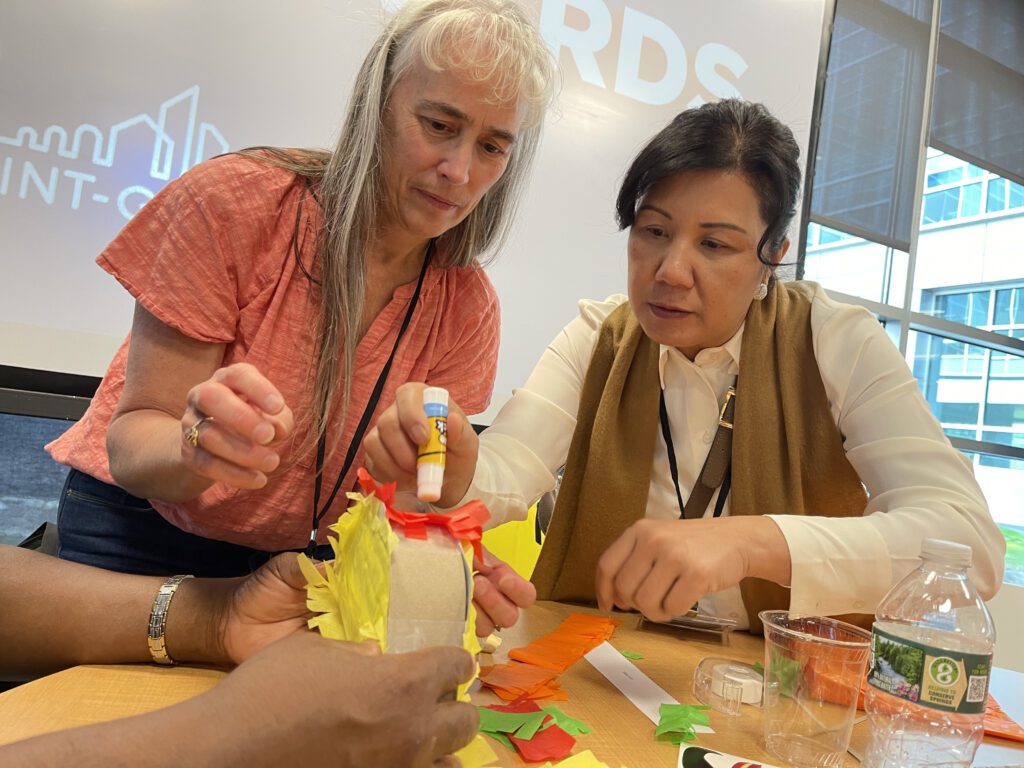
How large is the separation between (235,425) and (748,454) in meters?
1.07

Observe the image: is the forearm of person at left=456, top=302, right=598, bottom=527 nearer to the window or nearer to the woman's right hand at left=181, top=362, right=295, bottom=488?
the woman's right hand at left=181, top=362, right=295, bottom=488

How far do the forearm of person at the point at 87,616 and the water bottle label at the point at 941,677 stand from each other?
79 centimetres

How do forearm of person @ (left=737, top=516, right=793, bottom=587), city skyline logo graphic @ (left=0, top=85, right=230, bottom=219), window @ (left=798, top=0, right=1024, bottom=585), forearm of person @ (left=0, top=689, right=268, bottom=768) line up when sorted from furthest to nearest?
window @ (left=798, top=0, right=1024, bottom=585), city skyline logo graphic @ (left=0, top=85, right=230, bottom=219), forearm of person @ (left=737, top=516, right=793, bottom=587), forearm of person @ (left=0, top=689, right=268, bottom=768)

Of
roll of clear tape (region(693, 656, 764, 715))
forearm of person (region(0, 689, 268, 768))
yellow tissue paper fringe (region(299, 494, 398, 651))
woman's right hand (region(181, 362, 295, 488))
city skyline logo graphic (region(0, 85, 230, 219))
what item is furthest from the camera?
city skyline logo graphic (region(0, 85, 230, 219))

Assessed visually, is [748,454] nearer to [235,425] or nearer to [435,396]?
[435,396]

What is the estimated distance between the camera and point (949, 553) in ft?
3.04

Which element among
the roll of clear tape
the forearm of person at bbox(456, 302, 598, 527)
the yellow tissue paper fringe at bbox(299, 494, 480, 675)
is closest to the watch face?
the roll of clear tape

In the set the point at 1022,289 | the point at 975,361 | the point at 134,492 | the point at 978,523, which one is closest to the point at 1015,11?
the point at 1022,289

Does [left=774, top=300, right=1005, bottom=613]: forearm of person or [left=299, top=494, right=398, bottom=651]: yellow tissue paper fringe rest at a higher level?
[left=774, top=300, right=1005, bottom=613]: forearm of person

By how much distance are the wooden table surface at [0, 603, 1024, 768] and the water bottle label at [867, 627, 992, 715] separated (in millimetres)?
131

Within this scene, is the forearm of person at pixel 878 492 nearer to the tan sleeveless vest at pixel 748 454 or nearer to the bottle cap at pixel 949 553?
the tan sleeveless vest at pixel 748 454

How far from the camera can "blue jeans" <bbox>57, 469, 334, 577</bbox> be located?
1423 millimetres

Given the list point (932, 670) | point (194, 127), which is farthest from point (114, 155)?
point (932, 670)

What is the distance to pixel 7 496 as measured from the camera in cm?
260
